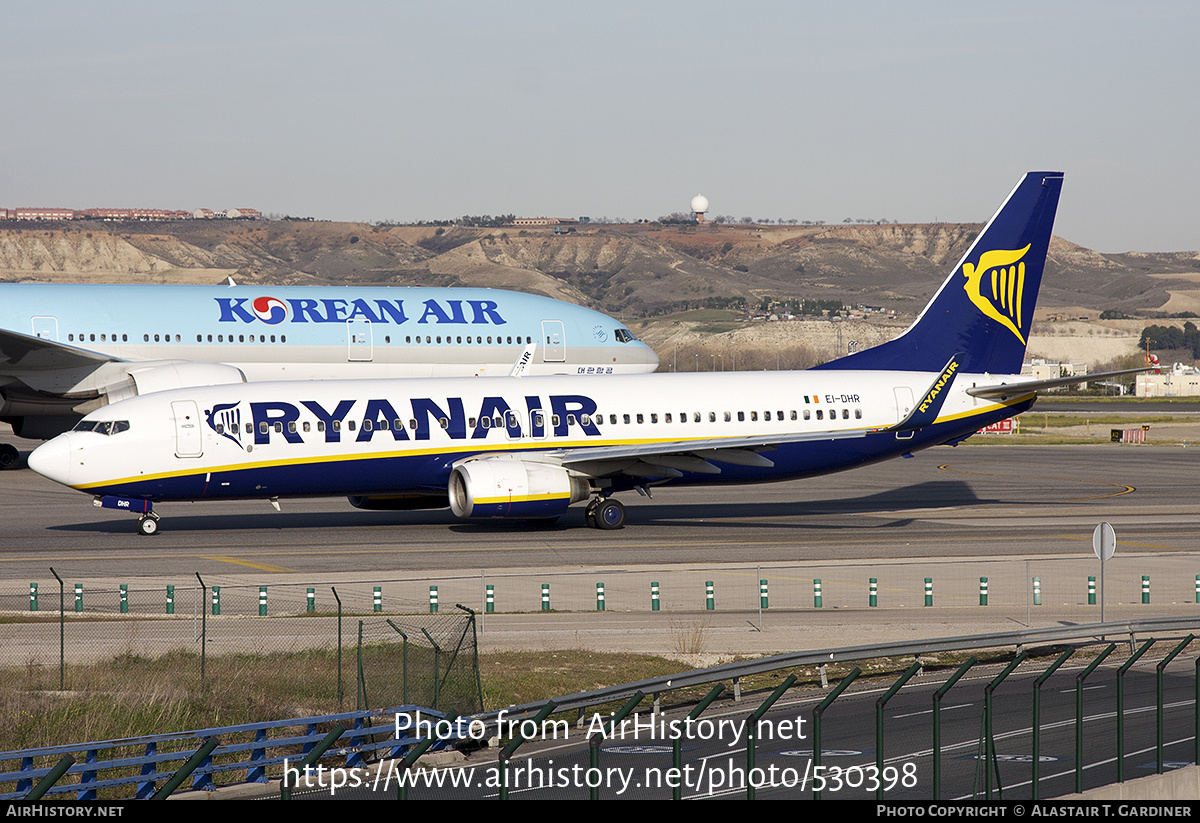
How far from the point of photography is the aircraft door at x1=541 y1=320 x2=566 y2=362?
58.7 meters

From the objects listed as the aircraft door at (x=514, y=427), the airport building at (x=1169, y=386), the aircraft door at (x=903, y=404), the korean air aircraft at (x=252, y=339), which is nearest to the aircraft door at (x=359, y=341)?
the korean air aircraft at (x=252, y=339)

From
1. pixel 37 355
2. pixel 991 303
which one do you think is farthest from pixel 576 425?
pixel 37 355

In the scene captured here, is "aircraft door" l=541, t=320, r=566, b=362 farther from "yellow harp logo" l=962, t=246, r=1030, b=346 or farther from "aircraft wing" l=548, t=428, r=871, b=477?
"yellow harp logo" l=962, t=246, r=1030, b=346

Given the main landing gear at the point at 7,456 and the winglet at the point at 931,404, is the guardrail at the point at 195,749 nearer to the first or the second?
the winglet at the point at 931,404

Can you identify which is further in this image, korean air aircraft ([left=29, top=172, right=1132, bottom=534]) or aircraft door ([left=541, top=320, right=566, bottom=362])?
aircraft door ([left=541, top=320, right=566, bottom=362])

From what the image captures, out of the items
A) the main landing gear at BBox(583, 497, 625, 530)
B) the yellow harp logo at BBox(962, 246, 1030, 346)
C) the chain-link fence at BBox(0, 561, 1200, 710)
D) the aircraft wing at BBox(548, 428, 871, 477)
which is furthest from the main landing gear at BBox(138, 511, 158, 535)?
the yellow harp logo at BBox(962, 246, 1030, 346)

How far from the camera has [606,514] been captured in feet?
129

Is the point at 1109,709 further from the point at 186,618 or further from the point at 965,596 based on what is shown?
the point at 186,618

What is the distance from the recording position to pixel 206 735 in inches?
614

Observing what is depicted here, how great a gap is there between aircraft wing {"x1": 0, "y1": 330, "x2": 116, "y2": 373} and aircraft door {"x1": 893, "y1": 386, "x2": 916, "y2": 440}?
3005 centimetres

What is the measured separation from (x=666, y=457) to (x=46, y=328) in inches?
1093

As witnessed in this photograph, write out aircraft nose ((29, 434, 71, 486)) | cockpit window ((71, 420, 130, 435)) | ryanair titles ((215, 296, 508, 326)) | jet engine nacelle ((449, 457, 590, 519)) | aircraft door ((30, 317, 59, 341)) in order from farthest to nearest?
ryanair titles ((215, 296, 508, 326))
aircraft door ((30, 317, 59, 341))
jet engine nacelle ((449, 457, 590, 519))
cockpit window ((71, 420, 130, 435))
aircraft nose ((29, 434, 71, 486))

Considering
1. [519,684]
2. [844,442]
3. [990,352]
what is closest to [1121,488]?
[990,352]
